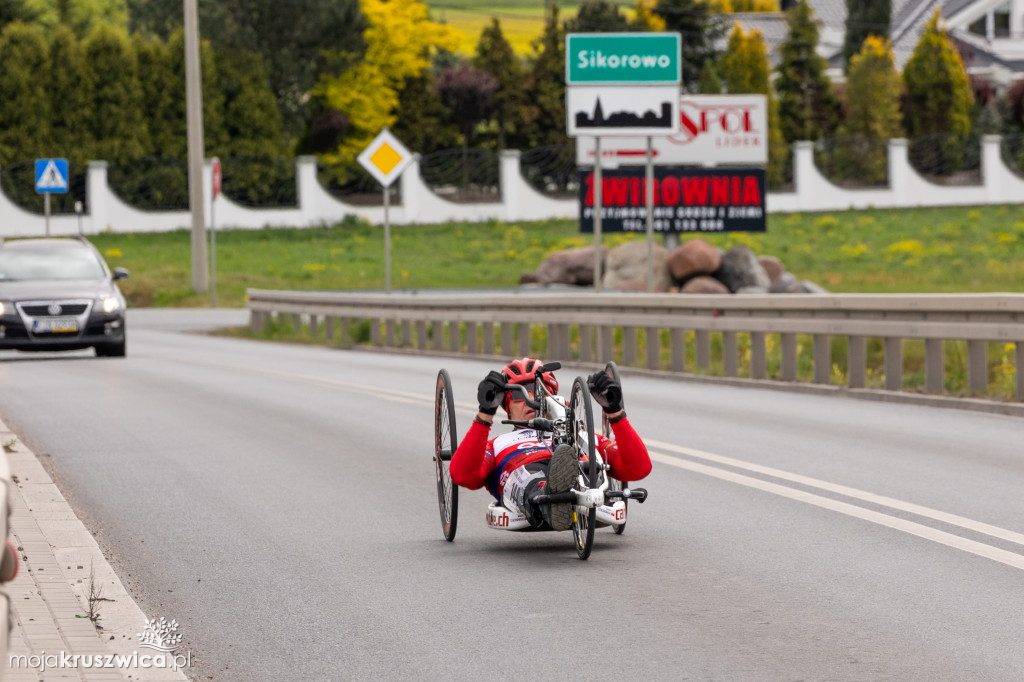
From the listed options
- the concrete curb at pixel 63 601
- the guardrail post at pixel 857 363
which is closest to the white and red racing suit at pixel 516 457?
the concrete curb at pixel 63 601

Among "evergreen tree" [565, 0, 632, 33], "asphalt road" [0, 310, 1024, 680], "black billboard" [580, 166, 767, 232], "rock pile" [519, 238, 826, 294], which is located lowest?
"asphalt road" [0, 310, 1024, 680]

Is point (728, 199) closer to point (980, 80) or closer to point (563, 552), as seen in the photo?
point (563, 552)

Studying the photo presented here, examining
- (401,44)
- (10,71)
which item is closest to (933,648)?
(10,71)

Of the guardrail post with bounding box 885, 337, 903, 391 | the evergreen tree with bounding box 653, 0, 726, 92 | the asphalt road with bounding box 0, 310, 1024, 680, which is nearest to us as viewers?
the asphalt road with bounding box 0, 310, 1024, 680

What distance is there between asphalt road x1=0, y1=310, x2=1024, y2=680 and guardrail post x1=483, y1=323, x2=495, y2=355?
26.7ft

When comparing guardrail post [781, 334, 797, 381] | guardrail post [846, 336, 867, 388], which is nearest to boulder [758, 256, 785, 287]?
guardrail post [781, 334, 797, 381]

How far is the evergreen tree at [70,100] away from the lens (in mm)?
56156

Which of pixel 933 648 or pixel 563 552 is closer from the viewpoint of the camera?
pixel 933 648

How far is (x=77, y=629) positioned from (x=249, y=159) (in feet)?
159

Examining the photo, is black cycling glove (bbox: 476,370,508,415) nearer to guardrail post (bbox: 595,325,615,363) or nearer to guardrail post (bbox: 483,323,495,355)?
guardrail post (bbox: 595,325,615,363)

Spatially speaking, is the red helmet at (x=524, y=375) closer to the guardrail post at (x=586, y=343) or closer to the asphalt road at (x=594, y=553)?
the asphalt road at (x=594, y=553)

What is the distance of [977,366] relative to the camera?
15.2 meters

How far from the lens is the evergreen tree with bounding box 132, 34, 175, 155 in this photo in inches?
2291

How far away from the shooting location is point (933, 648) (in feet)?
20.8
